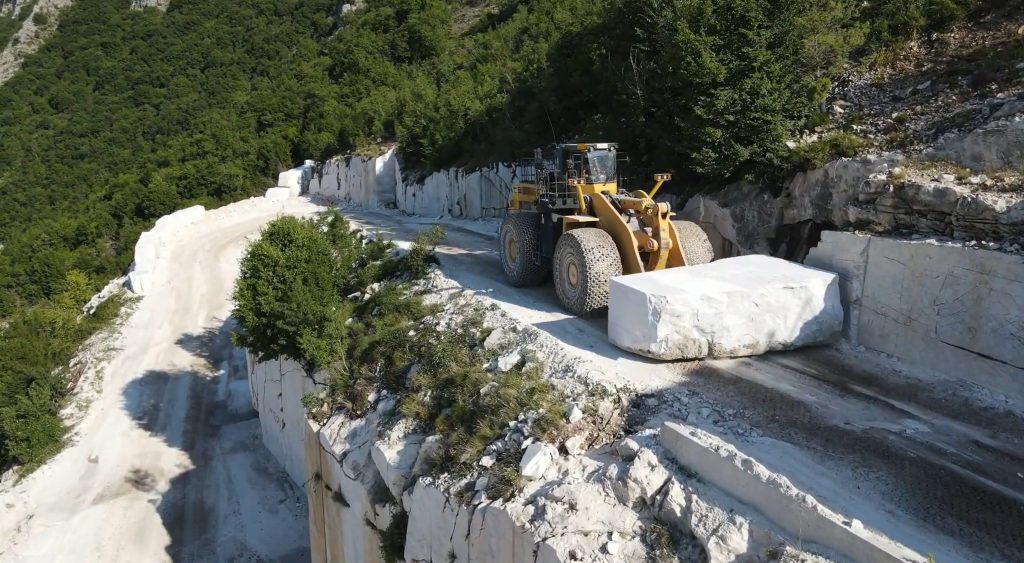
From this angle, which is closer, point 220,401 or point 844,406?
point 844,406

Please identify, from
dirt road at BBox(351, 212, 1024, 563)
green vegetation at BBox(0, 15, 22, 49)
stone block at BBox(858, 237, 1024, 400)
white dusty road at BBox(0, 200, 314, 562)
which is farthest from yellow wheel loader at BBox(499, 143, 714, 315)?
green vegetation at BBox(0, 15, 22, 49)

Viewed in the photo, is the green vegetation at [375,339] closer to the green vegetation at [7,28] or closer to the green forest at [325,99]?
the green forest at [325,99]

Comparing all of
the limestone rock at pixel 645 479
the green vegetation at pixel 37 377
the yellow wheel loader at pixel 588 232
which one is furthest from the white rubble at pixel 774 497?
the green vegetation at pixel 37 377

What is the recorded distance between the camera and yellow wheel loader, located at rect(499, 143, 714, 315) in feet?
36.7

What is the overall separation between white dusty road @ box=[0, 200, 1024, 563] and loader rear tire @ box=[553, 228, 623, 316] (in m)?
0.40

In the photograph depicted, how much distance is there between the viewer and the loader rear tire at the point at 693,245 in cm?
1149

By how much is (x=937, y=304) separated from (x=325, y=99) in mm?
44957

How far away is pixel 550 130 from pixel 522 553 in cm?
1756

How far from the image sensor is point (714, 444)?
688cm

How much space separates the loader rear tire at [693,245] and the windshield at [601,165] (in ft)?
5.30

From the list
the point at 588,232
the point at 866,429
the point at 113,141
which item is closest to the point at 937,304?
the point at 866,429

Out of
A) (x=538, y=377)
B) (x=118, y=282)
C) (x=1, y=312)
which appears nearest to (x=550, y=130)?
(x=538, y=377)

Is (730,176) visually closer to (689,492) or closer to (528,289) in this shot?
(528,289)

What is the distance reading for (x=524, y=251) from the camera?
13414mm
